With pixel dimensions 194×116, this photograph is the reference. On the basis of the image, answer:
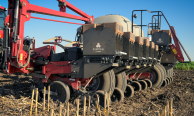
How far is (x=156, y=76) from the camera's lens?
11.2m

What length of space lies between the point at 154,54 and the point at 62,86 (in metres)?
6.77

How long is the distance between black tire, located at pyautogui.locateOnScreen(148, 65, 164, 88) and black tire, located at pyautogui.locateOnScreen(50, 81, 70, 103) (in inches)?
240

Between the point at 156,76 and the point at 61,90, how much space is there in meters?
6.39

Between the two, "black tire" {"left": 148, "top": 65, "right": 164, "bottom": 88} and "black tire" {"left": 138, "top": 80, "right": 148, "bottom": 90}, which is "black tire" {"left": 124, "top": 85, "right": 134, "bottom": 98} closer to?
"black tire" {"left": 138, "top": 80, "right": 148, "bottom": 90}

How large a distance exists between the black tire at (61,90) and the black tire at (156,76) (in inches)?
240

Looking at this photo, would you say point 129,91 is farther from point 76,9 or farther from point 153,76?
point 76,9

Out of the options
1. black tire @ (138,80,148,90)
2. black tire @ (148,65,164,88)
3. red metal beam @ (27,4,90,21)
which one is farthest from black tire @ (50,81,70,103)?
black tire @ (148,65,164,88)

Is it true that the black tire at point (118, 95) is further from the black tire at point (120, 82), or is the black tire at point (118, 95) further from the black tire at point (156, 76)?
the black tire at point (156, 76)

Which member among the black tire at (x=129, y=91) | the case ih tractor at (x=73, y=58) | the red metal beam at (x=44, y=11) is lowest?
the black tire at (x=129, y=91)

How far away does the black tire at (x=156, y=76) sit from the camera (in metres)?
11.0

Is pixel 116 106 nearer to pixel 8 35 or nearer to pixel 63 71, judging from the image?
pixel 63 71

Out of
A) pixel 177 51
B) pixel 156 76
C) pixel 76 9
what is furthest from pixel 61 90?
pixel 177 51

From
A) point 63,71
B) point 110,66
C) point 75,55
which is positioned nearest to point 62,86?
point 63,71

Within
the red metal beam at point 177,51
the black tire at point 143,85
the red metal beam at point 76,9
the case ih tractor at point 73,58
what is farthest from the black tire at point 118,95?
the red metal beam at point 177,51
